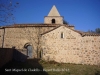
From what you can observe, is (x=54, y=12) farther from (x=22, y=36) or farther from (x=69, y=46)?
(x=69, y=46)

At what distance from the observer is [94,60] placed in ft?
42.3

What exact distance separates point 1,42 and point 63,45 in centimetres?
1288

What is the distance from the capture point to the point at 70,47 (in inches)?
540

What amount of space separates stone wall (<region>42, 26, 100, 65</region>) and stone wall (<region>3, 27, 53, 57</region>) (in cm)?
386

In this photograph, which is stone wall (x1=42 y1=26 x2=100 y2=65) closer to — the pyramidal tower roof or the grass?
the grass

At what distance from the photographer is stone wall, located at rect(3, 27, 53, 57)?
18.2 meters

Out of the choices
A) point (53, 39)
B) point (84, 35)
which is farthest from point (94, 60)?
point (53, 39)

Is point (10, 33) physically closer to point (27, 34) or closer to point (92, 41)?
point (27, 34)

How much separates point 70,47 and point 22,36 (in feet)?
32.4

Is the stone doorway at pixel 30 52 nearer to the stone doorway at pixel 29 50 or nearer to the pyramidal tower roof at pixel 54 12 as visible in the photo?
the stone doorway at pixel 29 50

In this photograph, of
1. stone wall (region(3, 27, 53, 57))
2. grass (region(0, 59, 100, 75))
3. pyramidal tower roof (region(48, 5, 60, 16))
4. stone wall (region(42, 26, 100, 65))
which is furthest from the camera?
pyramidal tower roof (region(48, 5, 60, 16))

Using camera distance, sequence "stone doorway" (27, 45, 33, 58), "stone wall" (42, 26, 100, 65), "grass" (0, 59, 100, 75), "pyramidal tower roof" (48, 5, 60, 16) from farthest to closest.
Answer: "pyramidal tower roof" (48, 5, 60, 16) < "stone doorway" (27, 45, 33, 58) < "stone wall" (42, 26, 100, 65) < "grass" (0, 59, 100, 75)

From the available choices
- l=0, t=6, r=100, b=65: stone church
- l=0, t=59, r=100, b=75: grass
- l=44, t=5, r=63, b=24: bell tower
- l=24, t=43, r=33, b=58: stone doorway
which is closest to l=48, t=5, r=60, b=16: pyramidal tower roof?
l=44, t=5, r=63, b=24: bell tower

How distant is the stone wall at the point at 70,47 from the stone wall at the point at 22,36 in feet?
12.7
